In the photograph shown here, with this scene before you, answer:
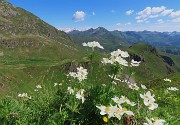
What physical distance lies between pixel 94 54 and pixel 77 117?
5.46 ft

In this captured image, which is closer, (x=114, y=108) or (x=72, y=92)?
(x=114, y=108)

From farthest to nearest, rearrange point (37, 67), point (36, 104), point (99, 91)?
point (37, 67), point (36, 104), point (99, 91)

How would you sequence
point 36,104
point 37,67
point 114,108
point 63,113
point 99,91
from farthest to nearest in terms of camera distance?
point 37,67 → point 36,104 → point 99,91 → point 63,113 → point 114,108

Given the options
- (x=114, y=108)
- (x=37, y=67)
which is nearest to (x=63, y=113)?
(x=114, y=108)

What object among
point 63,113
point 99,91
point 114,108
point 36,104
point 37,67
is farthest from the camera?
point 37,67

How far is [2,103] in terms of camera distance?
6098mm

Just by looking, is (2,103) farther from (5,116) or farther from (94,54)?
(94,54)

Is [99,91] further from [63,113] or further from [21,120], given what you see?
[21,120]

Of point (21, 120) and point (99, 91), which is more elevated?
point (99, 91)

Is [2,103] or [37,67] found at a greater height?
[2,103]

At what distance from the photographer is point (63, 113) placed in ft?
18.2

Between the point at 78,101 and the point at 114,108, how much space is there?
1.52 m

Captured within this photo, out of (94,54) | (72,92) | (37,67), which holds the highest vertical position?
(94,54)

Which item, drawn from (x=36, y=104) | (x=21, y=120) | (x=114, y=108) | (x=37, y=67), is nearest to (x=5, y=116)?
(x=21, y=120)
